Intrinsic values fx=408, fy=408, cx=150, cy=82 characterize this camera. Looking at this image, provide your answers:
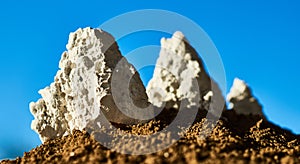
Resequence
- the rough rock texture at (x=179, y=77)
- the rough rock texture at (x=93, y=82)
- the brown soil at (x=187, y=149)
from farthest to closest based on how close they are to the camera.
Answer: the rough rock texture at (x=179, y=77)
the rough rock texture at (x=93, y=82)
the brown soil at (x=187, y=149)

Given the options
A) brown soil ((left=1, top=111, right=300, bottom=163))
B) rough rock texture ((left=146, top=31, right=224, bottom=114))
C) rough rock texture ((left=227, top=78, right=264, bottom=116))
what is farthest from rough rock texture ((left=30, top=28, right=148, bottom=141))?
rough rock texture ((left=227, top=78, right=264, bottom=116))

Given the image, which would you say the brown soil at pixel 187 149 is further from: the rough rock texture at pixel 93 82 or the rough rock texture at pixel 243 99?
the rough rock texture at pixel 243 99

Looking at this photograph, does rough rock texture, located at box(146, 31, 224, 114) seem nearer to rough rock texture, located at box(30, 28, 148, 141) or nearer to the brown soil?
rough rock texture, located at box(30, 28, 148, 141)

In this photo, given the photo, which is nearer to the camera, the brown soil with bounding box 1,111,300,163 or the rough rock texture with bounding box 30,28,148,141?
the brown soil with bounding box 1,111,300,163

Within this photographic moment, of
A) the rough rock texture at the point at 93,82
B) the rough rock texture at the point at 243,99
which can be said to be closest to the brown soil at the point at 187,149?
the rough rock texture at the point at 93,82

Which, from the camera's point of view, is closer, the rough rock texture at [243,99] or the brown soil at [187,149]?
the brown soil at [187,149]

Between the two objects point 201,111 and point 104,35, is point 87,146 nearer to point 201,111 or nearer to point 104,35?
point 104,35

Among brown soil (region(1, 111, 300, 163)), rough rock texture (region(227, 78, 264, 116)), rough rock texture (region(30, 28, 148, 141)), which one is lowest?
brown soil (region(1, 111, 300, 163))
